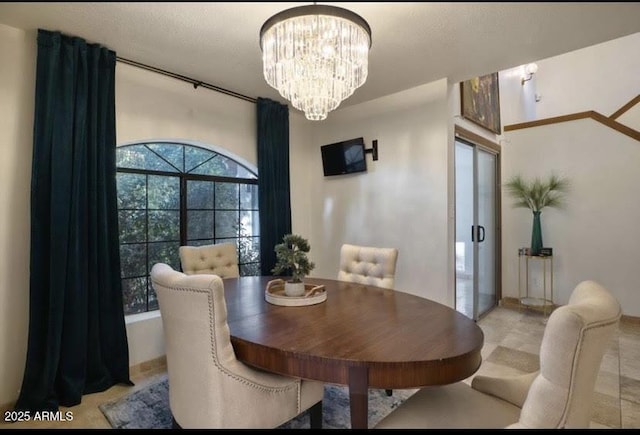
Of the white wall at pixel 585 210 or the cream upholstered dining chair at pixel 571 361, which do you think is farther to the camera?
the white wall at pixel 585 210

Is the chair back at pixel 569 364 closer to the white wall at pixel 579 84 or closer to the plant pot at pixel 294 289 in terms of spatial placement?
the plant pot at pixel 294 289

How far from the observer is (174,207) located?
3.11 meters

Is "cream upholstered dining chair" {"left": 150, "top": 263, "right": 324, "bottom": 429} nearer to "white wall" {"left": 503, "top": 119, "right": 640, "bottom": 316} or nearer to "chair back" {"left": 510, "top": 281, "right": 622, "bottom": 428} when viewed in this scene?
"chair back" {"left": 510, "top": 281, "right": 622, "bottom": 428}

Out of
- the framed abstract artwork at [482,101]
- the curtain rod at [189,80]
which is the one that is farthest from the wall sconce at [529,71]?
the curtain rod at [189,80]

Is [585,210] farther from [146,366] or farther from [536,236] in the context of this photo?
[146,366]

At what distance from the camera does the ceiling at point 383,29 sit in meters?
1.96

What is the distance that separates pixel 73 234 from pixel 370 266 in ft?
7.01

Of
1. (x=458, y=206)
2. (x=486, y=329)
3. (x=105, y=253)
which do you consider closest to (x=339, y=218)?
(x=458, y=206)

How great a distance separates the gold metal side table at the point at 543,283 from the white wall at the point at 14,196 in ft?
16.8

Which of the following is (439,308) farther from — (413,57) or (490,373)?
(413,57)

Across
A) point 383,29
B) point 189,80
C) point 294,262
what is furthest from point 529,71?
point 294,262

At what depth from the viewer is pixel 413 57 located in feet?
8.51

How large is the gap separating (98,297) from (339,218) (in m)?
2.48


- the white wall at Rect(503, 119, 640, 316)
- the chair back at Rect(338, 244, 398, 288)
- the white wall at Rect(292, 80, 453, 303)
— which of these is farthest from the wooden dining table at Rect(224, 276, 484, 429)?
the white wall at Rect(503, 119, 640, 316)
